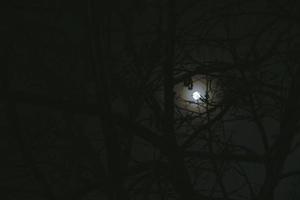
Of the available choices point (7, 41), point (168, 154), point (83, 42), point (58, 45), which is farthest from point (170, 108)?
point (58, 45)

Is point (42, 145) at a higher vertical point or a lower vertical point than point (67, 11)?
lower

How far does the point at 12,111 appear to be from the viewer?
2.85 metres

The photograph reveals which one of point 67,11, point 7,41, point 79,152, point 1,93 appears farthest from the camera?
point 79,152

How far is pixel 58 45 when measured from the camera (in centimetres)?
407

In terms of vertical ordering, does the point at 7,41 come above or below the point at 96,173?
above

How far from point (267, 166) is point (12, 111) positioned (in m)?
1.51

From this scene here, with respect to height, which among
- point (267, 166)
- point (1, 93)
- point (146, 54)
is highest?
point (146, 54)

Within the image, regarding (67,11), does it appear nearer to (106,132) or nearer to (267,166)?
(106,132)

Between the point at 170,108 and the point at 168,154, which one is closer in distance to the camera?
the point at 168,154

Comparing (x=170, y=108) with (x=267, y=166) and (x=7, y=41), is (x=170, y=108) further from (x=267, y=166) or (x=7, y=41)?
(x=7, y=41)

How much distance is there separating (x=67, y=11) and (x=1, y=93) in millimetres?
568

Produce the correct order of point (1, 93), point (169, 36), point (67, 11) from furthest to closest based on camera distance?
point (169, 36), point (67, 11), point (1, 93)

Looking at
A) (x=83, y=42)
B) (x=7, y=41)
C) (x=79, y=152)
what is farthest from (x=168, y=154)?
(x=7, y=41)

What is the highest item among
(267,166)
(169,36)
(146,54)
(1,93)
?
(146,54)
